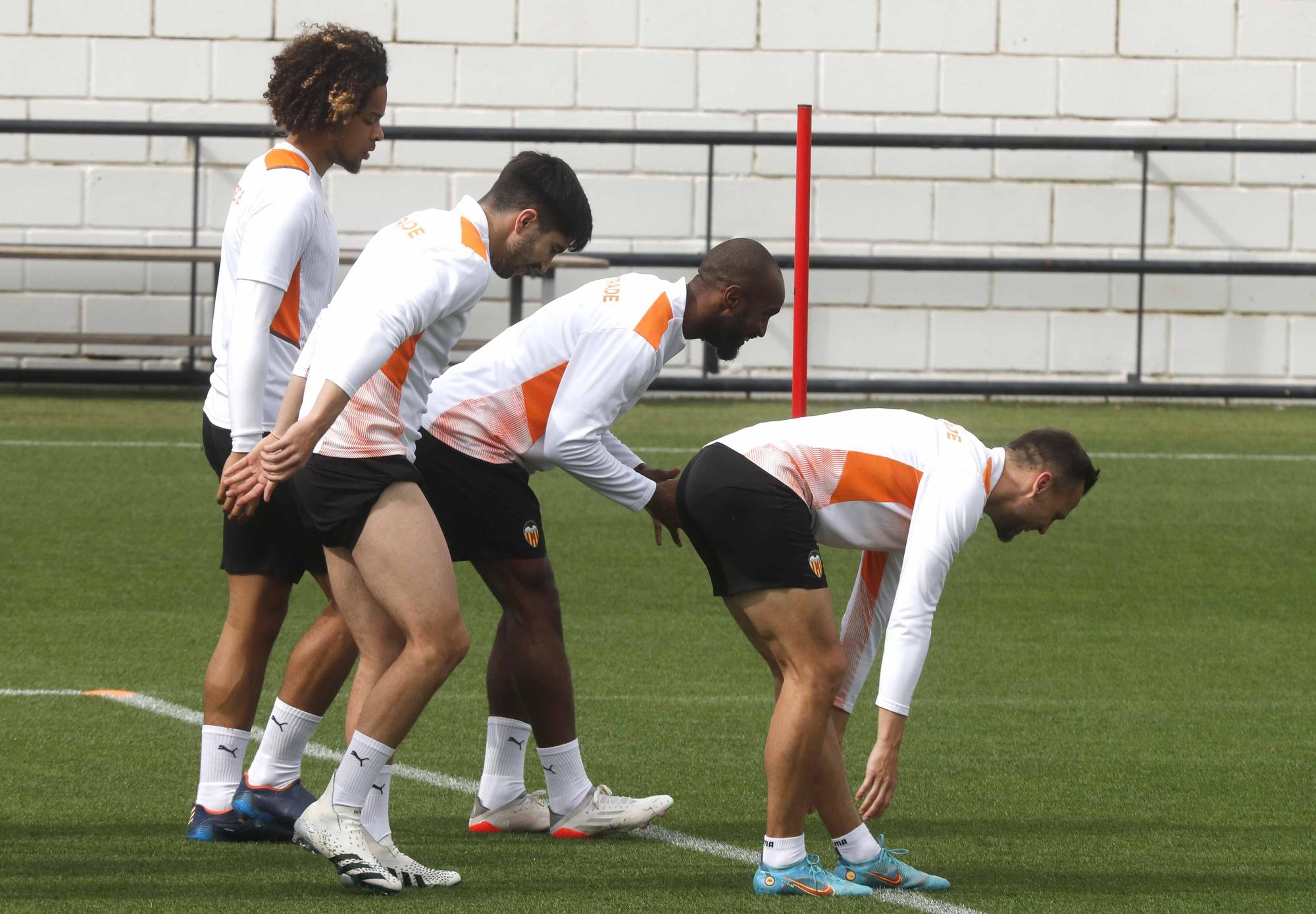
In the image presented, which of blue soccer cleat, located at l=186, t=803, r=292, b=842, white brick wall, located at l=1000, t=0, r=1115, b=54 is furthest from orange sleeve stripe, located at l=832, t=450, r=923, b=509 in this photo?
white brick wall, located at l=1000, t=0, r=1115, b=54

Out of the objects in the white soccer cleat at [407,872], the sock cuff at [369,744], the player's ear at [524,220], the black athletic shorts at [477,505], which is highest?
the player's ear at [524,220]

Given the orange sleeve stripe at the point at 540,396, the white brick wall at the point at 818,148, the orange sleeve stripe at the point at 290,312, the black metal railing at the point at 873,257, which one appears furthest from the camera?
the white brick wall at the point at 818,148

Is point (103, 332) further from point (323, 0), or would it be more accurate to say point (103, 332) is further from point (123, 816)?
point (123, 816)

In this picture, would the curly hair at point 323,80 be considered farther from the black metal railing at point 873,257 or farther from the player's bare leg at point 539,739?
the black metal railing at point 873,257

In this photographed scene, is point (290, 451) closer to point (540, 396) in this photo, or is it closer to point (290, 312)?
point (290, 312)

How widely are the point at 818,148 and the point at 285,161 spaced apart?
30.0ft

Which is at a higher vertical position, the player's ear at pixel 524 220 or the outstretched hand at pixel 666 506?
the player's ear at pixel 524 220

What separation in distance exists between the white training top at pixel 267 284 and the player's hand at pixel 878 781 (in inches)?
56.1

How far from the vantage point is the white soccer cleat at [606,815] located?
4.25 meters

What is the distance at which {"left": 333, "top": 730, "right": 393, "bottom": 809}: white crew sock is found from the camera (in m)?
3.67

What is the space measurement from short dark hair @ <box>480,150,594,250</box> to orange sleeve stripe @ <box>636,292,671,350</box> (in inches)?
10.0

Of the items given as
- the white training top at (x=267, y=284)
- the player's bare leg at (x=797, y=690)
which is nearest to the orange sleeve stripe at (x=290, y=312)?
the white training top at (x=267, y=284)

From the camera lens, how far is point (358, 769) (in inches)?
144

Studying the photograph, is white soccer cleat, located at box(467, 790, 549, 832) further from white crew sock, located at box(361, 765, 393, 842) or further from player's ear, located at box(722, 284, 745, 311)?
player's ear, located at box(722, 284, 745, 311)
